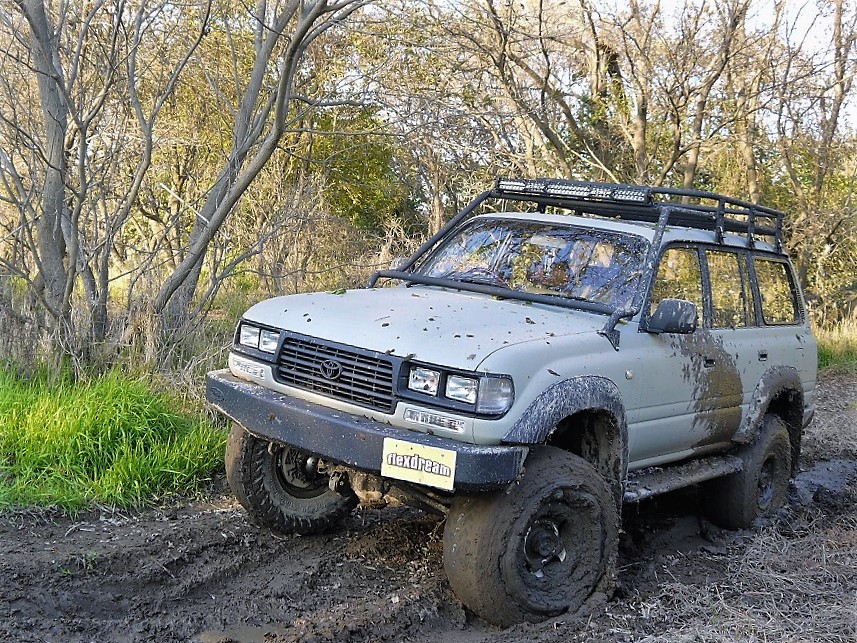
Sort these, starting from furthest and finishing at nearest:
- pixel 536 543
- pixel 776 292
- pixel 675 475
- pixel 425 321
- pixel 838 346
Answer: pixel 838 346 → pixel 776 292 → pixel 675 475 → pixel 425 321 → pixel 536 543

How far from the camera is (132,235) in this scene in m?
10.8

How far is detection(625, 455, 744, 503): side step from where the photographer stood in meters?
4.68

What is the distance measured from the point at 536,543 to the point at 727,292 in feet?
7.92

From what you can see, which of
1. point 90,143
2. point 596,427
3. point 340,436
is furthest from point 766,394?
point 90,143

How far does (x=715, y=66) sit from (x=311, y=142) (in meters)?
5.65

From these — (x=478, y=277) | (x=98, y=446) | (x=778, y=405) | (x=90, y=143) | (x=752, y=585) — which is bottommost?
(x=752, y=585)

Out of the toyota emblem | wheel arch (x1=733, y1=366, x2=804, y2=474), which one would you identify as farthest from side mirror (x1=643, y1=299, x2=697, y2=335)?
the toyota emblem

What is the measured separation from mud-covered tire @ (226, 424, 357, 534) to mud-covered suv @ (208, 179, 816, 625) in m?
0.01

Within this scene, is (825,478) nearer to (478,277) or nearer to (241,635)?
(478,277)

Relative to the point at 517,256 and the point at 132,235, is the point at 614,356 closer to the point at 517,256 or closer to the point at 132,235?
the point at 517,256

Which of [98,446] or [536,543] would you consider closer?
[536,543]

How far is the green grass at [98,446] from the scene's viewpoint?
5.10m

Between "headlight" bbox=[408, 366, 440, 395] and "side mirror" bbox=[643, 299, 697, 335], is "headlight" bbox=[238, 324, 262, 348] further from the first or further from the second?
"side mirror" bbox=[643, 299, 697, 335]

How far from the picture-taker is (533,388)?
3828mm
